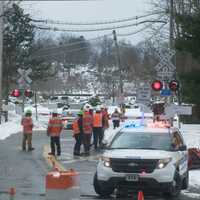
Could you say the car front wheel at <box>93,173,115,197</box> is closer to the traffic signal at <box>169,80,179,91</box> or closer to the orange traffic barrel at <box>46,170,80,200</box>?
the orange traffic barrel at <box>46,170,80,200</box>

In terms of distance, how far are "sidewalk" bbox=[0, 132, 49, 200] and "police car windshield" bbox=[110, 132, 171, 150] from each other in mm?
1937

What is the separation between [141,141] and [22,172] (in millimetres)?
5546

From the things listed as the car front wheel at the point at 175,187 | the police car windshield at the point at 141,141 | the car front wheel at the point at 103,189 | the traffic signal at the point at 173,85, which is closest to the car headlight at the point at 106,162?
the car front wheel at the point at 103,189

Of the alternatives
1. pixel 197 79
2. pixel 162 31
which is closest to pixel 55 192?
pixel 197 79

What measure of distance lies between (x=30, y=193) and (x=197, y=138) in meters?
19.8

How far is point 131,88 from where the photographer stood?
140 metres

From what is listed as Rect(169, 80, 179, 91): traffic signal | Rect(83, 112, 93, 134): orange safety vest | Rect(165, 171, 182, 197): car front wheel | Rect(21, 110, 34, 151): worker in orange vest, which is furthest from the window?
Rect(21, 110, 34, 151): worker in orange vest

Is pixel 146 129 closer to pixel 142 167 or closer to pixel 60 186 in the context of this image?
pixel 142 167

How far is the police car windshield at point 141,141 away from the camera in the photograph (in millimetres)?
16188

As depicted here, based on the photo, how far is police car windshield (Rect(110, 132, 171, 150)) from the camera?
16188 mm

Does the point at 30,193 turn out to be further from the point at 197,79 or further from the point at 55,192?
the point at 197,79

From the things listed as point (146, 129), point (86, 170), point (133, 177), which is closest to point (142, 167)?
point (133, 177)

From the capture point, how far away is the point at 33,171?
69.8ft

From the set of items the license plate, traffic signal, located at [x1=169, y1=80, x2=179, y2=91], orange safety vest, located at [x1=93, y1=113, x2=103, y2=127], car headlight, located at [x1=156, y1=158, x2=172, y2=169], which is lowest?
the license plate
